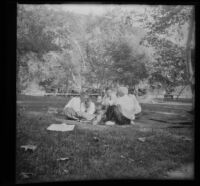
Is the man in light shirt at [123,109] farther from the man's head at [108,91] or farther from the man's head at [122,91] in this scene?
the man's head at [108,91]

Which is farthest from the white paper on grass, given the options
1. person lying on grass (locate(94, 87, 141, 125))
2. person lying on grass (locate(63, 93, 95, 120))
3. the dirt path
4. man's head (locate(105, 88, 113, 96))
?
the dirt path

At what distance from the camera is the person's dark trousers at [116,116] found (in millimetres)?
5297

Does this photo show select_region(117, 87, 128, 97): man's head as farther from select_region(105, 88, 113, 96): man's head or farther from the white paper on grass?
the white paper on grass

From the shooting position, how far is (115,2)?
5.02 m

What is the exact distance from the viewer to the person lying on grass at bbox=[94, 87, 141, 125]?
5.29 meters

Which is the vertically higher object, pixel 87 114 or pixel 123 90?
pixel 123 90

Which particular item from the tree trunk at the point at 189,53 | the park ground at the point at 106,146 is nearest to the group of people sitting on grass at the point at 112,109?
the park ground at the point at 106,146

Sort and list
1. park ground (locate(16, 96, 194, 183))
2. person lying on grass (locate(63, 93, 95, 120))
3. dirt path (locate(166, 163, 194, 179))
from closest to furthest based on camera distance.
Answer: park ground (locate(16, 96, 194, 183)) < dirt path (locate(166, 163, 194, 179)) < person lying on grass (locate(63, 93, 95, 120))

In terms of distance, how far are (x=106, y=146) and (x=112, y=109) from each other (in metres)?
0.71

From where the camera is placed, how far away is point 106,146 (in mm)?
5121

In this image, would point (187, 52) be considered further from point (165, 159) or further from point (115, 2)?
point (165, 159)

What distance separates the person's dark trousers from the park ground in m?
0.12
